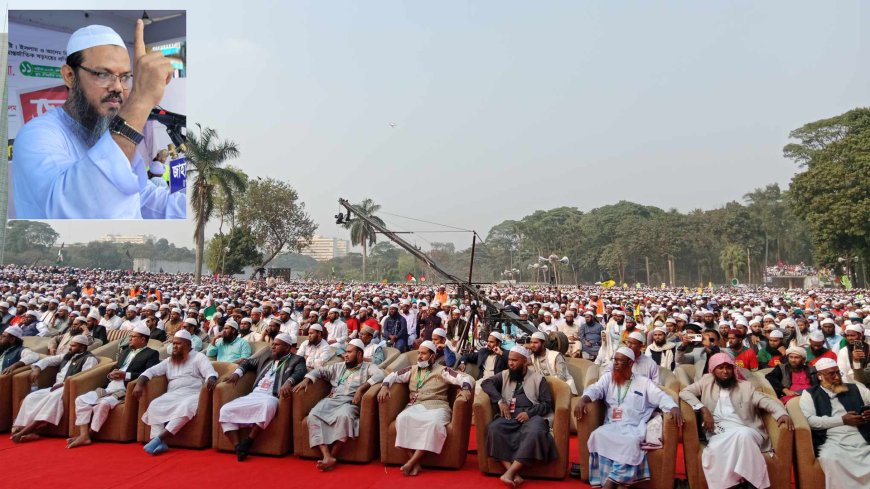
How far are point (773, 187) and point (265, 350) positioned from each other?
61074 mm

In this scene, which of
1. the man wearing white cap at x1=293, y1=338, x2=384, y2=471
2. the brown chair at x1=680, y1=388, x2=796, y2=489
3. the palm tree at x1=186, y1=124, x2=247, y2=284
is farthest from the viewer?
the palm tree at x1=186, y1=124, x2=247, y2=284

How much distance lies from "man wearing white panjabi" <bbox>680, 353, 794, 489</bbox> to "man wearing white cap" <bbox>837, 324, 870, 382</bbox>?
1537mm

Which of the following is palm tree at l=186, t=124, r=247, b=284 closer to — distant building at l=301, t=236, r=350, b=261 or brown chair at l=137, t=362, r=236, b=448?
brown chair at l=137, t=362, r=236, b=448

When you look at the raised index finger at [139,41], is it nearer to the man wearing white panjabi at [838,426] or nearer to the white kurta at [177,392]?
the white kurta at [177,392]

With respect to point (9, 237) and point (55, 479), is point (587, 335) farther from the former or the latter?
point (9, 237)

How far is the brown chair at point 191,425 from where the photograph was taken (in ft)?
17.3

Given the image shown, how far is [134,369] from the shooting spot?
5734mm

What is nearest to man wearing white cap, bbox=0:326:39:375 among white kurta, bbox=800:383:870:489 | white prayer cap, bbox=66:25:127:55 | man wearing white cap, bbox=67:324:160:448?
man wearing white cap, bbox=67:324:160:448

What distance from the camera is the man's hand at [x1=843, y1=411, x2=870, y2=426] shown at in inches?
156

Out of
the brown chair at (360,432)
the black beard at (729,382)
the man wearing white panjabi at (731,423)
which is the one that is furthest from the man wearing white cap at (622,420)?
the brown chair at (360,432)

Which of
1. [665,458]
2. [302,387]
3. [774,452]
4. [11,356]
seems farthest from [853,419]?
[11,356]

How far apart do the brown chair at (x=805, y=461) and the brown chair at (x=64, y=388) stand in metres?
6.29

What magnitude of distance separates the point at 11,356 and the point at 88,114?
600 inches

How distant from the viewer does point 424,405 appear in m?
5.02
